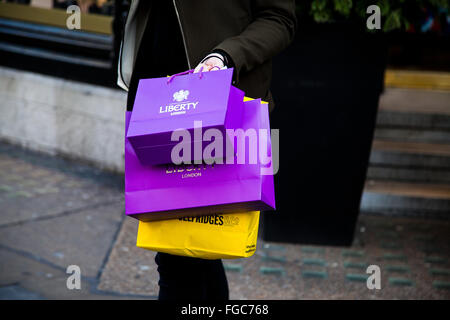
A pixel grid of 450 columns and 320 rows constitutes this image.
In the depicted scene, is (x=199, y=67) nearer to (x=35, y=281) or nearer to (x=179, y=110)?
(x=179, y=110)

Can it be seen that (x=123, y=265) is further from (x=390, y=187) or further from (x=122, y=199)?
(x=390, y=187)

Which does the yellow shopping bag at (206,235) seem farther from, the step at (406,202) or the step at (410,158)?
the step at (410,158)

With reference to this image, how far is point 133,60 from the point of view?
2.24 metres

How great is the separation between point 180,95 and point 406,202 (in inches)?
133

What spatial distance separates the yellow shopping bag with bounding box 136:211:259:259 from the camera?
1.92m

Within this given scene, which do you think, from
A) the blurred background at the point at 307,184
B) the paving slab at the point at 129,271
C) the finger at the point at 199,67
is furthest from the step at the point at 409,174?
the finger at the point at 199,67

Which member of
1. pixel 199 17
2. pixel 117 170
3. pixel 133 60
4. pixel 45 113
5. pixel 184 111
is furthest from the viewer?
pixel 45 113

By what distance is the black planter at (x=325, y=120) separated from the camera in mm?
3648

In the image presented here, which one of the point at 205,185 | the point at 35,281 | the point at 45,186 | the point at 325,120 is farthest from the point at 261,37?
the point at 45,186

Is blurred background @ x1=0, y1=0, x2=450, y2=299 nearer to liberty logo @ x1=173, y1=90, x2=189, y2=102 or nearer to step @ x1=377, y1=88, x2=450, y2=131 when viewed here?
step @ x1=377, y1=88, x2=450, y2=131

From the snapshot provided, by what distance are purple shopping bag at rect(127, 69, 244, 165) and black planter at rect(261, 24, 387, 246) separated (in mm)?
1925

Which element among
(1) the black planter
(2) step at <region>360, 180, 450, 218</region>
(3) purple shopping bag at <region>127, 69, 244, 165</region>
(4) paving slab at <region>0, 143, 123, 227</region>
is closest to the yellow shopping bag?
(3) purple shopping bag at <region>127, 69, 244, 165</region>
